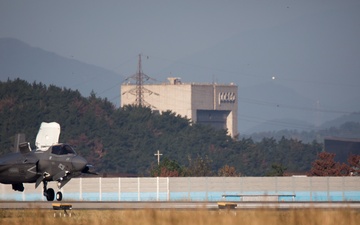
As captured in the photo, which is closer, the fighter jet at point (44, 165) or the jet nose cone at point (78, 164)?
the jet nose cone at point (78, 164)

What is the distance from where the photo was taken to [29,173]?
46438 millimetres

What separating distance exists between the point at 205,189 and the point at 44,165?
15.7m

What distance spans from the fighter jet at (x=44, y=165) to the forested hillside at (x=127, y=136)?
8597 cm

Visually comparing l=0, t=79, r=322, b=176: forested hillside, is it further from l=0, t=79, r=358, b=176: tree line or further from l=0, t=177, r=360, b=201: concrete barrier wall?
l=0, t=177, r=360, b=201: concrete barrier wall

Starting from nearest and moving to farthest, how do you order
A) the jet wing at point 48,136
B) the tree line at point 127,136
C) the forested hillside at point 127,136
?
the jet wing at point 48,136, the tree line at point 127,136, the forested hillside at point 127,136

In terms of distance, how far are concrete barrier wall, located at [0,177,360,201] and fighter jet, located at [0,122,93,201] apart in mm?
13359

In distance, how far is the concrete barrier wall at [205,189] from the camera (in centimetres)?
5866

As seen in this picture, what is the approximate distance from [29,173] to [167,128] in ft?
391

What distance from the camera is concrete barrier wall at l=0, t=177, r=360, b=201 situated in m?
58.7

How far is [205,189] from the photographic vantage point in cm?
5906

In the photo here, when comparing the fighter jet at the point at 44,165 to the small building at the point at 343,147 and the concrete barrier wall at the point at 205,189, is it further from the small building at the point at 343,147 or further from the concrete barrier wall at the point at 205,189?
the small building at the point at 343,147

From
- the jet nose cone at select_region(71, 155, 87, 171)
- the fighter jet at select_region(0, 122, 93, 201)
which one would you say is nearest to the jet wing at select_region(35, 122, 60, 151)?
the fighter jet at select_region(0, 122, 93, 201)

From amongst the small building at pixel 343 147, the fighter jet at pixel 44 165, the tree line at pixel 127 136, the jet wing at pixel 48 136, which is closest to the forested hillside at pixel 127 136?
the tree line at pixel 127 136

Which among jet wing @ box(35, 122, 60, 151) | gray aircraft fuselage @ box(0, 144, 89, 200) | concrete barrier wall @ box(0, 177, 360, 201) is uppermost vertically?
jet wing @ box(35, 122, 60, 151)
